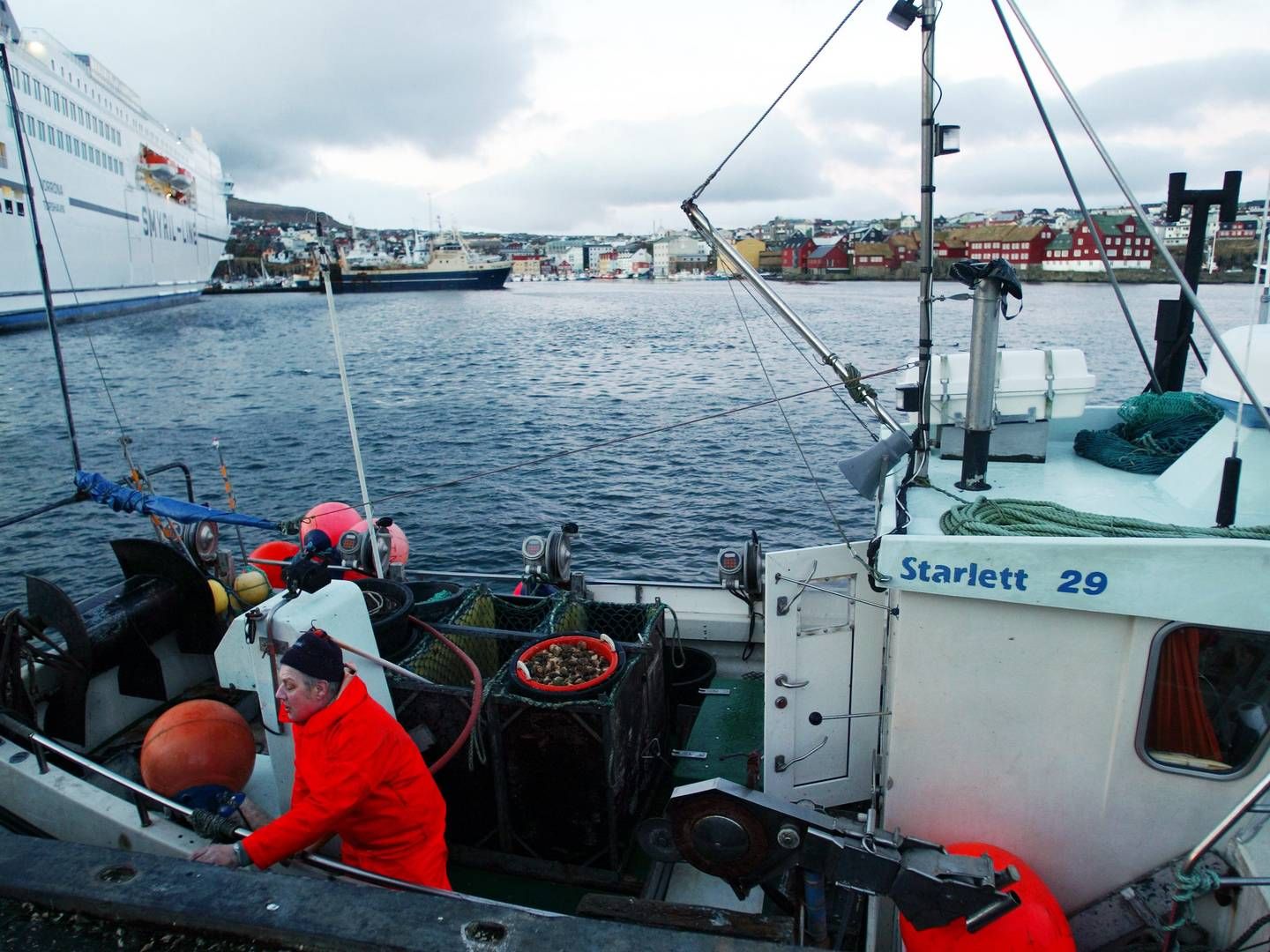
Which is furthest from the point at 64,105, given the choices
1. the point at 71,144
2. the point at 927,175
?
the point at 927,175

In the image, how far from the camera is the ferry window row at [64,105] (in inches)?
2173

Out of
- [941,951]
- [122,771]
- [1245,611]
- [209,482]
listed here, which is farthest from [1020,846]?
[209,482]

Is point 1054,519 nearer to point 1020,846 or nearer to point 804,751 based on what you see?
point 1020,846

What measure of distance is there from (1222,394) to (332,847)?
227 inches

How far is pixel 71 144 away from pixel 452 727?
73.5 m

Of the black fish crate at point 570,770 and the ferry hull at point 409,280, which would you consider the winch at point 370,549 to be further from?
the ferry hull at point 409,280

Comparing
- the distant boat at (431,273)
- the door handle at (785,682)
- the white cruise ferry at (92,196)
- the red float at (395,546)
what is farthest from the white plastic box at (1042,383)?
the distant boat at (431,273)

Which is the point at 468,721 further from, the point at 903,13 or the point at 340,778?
the point at 903,13

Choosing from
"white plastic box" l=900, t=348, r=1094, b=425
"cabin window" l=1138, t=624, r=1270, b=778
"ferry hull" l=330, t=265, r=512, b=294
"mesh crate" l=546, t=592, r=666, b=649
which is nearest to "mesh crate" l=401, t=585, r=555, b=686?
"mesh crate" l=546, t=592, r=666, b=649

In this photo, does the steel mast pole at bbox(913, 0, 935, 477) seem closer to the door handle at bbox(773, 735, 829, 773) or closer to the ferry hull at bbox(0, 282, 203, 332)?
→ the door handle at bbox(773, 735, 829, 773)

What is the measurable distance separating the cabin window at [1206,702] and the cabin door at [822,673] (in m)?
1.55

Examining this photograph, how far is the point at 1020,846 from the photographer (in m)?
4.54

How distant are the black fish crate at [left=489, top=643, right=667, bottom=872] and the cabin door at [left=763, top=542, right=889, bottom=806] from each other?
3.15 ft

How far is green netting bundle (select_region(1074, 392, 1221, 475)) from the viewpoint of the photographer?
19.3ft
